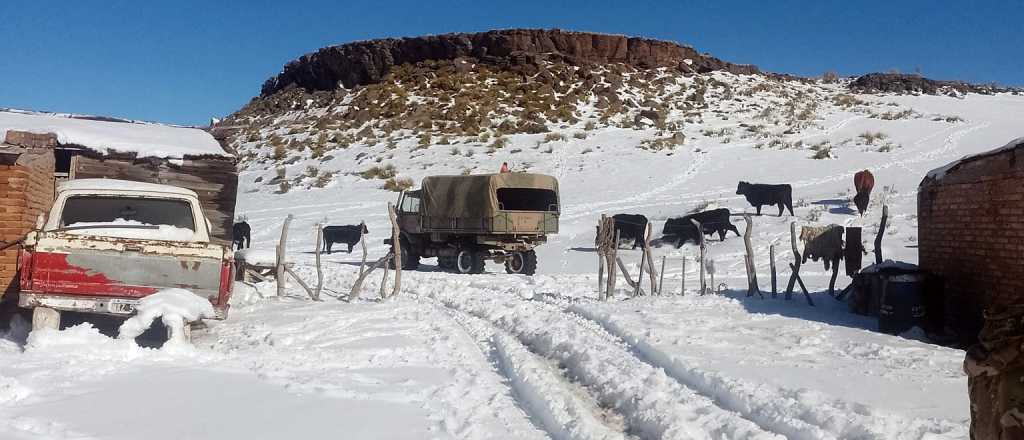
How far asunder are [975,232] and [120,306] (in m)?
9.47

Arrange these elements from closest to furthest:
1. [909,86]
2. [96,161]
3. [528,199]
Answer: [96,161]
[528,199]
[909,86]

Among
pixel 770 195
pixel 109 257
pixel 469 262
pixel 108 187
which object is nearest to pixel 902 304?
pixel 109 257

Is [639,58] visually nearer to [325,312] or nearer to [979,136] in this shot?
[979,136]

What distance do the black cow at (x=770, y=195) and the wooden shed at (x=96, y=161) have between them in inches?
588

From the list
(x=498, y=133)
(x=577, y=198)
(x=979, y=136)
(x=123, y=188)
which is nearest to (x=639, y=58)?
(x=498, y=133)

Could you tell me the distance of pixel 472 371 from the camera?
295 inches

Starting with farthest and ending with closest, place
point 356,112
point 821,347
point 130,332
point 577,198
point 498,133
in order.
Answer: point 356,112 < point 498,133 < point 577,198 < point 821,347 < point 130,332

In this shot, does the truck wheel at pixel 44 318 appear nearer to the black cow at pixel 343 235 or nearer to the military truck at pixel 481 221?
the military truck at pixel 481 221

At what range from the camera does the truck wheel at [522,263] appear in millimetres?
19453

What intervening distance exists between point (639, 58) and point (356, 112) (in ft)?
68.1

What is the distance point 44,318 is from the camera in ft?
25.2

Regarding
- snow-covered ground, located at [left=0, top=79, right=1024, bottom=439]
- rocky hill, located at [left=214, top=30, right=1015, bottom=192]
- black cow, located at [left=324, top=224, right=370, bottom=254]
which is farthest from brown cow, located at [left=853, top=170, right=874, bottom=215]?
black cow, located at [left=324, top=224, right=370, bottom=254]

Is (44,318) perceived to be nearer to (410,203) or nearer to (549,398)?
(549,398)

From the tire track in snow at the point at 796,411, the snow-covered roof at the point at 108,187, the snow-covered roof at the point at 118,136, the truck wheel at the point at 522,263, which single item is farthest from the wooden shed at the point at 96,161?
the tire track in snow at the point at 796,411
